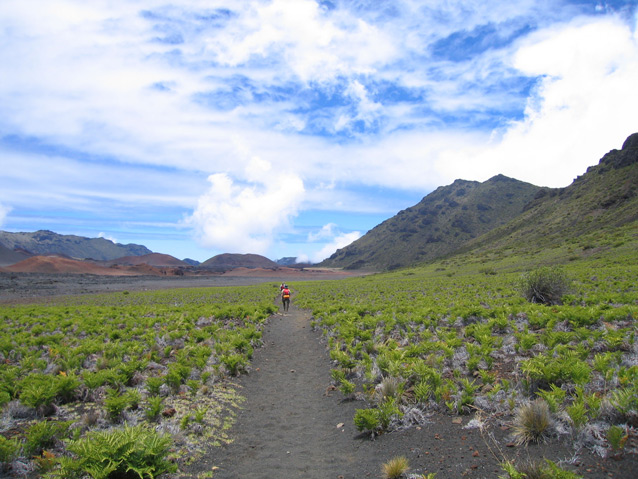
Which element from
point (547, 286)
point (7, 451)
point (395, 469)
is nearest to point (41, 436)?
point (7, 451)

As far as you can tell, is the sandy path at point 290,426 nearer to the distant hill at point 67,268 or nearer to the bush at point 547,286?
the bush at point 547,286

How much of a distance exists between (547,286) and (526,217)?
98.6 meters

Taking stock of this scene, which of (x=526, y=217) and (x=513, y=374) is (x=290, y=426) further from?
(x=526, y=217)

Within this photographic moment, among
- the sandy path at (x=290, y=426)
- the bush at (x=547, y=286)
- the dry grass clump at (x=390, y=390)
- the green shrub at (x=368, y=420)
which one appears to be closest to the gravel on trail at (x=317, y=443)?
the sandy path at (x=290, y=426)

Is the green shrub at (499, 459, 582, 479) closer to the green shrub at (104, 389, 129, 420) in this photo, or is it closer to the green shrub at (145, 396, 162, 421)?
the green shrub at (145, 396, 162, 421)

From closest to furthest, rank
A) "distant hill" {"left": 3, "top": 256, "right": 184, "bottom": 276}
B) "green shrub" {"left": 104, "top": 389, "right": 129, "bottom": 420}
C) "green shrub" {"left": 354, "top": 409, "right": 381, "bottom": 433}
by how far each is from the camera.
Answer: "green shrub" {"left": 354, "top": 409, "right": 381, "bottom": 433}
"green shrub" {"left": 104, "top": 389, "right": 129, "bottom": 420}
"distant hill" {"left": 3, "top": 256, "right": 184, "bottom": 276}

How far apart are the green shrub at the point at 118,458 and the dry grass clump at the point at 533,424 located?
5.13 m

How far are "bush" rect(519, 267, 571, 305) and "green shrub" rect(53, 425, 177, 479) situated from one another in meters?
19.0

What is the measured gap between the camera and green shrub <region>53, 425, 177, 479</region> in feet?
14.5

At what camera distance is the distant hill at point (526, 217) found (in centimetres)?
6962

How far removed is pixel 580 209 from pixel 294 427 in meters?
94.2

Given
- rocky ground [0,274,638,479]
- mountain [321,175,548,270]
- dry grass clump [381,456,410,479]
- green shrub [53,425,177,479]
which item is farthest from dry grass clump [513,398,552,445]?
mountain [321,175,548,270]

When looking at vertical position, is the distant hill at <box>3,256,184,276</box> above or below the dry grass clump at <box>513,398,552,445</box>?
above

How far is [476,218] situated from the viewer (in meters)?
168
